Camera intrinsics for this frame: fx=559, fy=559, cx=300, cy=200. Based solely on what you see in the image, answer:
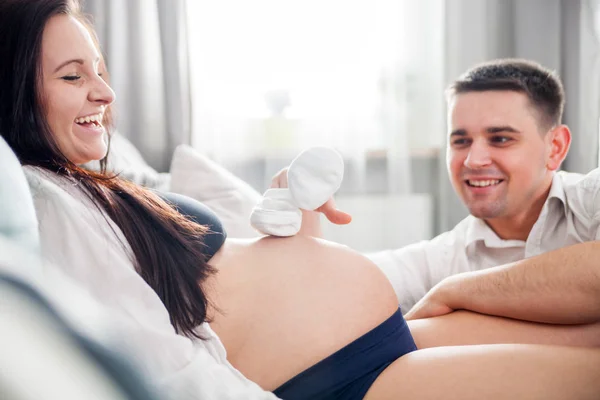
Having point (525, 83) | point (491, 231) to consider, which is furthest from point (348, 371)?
point (525, 83)

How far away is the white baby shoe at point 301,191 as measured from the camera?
2.95 ft

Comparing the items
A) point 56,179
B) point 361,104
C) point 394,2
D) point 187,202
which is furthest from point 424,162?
point 56,179

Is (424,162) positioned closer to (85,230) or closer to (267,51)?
(267,51)

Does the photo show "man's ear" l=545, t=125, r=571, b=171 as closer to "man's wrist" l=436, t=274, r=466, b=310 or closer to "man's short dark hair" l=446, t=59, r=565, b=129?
"man's short dark hair" l=446, t=59, r=565, b=129

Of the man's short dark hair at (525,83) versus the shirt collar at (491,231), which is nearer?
the shirt collar at (491,231)

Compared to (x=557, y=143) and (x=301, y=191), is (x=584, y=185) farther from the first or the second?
(x=301, y=191)

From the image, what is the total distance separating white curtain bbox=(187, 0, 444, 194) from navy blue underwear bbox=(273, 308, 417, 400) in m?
1.58

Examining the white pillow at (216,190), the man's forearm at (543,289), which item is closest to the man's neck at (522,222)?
the man's forearm at (543,289)

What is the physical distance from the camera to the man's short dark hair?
1541 millimetres

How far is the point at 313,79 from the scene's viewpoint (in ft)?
7.90

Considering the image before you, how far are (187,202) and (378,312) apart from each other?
364 millimetres

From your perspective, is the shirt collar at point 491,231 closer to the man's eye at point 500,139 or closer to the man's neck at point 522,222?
the man's neck at point 522,222

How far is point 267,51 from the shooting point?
241 centimetres

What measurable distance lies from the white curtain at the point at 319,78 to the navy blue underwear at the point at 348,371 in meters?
1.58
